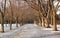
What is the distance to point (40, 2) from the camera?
132ft

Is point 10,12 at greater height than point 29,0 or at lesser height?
lesser

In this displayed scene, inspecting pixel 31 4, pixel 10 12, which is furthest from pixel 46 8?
pixel 10 12

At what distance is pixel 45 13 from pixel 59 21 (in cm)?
5429

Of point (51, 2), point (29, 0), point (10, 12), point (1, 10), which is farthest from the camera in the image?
point (29, 0)

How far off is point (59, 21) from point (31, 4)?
5523 centimetres

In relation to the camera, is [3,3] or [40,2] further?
[40,2]

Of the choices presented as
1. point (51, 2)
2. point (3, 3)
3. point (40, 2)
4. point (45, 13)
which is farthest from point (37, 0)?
point (3, 3)

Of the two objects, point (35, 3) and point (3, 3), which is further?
point (35, 3)

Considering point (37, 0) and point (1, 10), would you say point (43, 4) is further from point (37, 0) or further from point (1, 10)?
point (1, 10)

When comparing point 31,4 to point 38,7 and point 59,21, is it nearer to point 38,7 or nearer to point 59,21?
point 38,7

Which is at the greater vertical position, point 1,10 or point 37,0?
point 37,0

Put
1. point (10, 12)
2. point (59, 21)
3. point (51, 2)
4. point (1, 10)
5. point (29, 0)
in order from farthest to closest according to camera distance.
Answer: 1. point (59, 21)
2. point (29, 0)
3. point (10, 12)
4. point (51, 2)
5. point (1, 10)

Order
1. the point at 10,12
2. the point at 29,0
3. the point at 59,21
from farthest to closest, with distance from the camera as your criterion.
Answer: the point at 59,21 → the point at 29,0 → the point at 10,12

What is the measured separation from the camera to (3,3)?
2619cm
